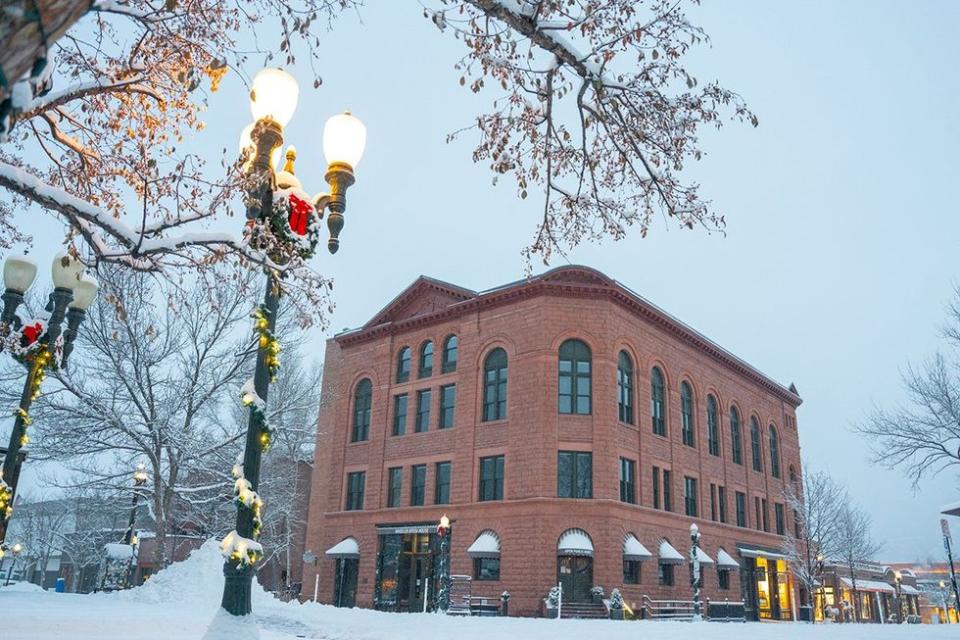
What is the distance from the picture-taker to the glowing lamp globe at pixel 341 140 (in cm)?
727

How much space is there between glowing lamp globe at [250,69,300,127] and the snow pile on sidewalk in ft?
49.4

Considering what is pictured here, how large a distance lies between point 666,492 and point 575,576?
7746mm

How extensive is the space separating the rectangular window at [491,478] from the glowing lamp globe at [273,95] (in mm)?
26274

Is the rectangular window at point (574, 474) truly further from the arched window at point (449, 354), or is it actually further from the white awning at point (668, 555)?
the arched window at point (449, 354)

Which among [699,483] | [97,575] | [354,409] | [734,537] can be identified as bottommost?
[97,575]

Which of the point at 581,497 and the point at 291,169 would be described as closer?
the point at 291,169

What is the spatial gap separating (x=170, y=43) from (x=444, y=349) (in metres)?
27.5

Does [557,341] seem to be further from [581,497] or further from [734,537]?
[734,537]

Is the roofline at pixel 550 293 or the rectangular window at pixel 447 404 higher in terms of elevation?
the roofline at pixel 550 293

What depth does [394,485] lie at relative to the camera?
3569cm

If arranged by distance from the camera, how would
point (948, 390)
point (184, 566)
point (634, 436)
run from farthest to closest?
1. point (634, 436)
2. point (948, 390)
3. point (184, 566)

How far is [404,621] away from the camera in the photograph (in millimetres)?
18516

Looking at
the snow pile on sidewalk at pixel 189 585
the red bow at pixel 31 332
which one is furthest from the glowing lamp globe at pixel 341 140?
the snow pile on sidewalk at pixel 189 585

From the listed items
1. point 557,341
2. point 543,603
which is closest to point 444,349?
point 557,341
